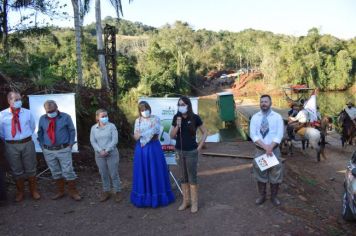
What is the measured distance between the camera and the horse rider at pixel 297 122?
47.4 ft

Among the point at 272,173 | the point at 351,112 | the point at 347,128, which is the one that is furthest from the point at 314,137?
the point at 272,173

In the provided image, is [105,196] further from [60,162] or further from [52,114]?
[52,114]

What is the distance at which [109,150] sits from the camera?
6.70 m

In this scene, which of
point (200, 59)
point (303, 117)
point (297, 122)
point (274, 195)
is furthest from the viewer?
point (200, 59)

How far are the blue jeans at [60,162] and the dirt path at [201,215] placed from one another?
0.50m

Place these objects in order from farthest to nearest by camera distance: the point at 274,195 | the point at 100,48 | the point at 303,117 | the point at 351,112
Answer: the point at 351,112 → the point at 100,48 → the point at 303,117 → the point at 274,195

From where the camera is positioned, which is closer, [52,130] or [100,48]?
[52,130]

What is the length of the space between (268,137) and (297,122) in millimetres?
8647

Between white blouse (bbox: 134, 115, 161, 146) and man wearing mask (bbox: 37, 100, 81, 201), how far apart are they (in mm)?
1359

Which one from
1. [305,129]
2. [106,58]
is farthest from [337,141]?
[106,58]

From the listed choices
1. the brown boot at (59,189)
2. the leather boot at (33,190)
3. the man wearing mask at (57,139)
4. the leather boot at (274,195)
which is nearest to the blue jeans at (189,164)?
the leather boot at (274,195)

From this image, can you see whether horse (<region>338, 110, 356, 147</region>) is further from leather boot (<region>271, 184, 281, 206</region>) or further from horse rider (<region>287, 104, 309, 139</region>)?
leather boot (<region>271, 184, 281, 206</region>)

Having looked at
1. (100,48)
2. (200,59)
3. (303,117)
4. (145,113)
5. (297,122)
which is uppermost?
(200,59)

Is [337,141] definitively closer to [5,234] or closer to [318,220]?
[318,220]
